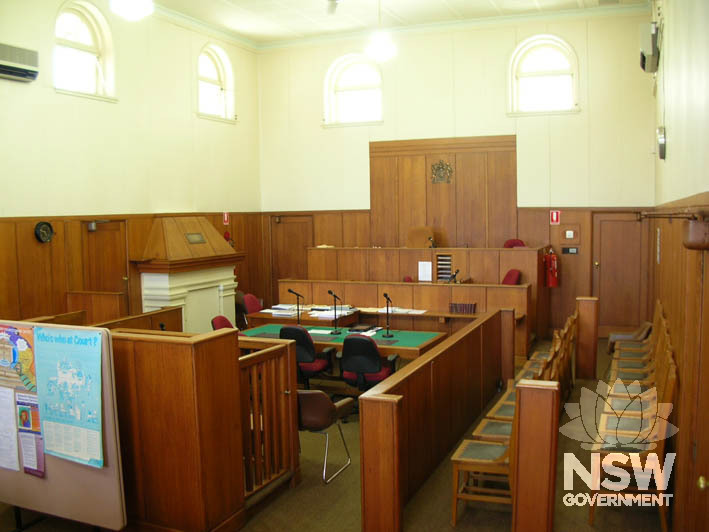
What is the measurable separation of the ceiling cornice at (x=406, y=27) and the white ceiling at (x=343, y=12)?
0.06 meters

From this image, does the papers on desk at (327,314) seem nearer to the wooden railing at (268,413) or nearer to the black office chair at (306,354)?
the black office chair at (306,354)

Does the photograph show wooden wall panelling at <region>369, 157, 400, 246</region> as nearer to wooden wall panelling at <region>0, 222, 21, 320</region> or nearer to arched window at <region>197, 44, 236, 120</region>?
arched window at <region>197, 44, 236, 120</region>

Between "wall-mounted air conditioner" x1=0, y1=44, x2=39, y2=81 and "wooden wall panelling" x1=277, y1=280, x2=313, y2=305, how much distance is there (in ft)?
13.4

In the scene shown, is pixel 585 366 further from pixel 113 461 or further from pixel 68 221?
pixel 68 221

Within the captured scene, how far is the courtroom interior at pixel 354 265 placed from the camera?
3773 millimetres

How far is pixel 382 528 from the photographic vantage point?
12.9 feet

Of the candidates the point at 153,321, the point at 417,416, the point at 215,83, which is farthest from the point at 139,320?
the point at 215,83

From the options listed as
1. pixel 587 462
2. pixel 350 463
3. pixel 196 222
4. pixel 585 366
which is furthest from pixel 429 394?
pixel 196 222

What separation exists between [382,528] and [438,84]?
9.01 meters

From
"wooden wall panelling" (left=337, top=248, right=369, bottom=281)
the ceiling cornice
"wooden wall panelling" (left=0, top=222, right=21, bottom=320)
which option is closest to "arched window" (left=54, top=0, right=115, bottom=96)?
the ceiling cornice

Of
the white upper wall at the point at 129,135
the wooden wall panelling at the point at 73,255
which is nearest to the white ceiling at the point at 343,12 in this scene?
the white upper wall at the point at 129,135

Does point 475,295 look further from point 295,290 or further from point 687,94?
point 687,94

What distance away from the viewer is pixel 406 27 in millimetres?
11562

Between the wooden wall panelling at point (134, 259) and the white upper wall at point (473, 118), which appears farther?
the white upper wall at point (473, 118)
